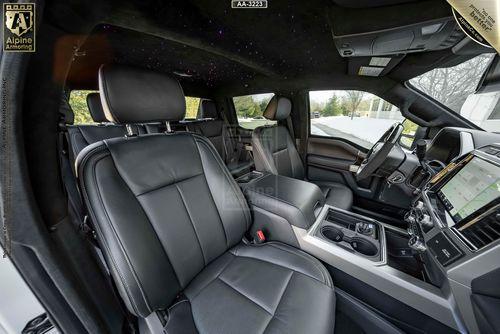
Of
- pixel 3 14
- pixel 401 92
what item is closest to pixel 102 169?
pixel 3 14

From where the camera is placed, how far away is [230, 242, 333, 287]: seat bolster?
2.86 ft

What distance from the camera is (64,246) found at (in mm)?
622

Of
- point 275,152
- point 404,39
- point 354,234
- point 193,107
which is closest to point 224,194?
point 354,234

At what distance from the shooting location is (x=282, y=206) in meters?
1.10

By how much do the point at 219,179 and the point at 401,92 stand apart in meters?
2.27

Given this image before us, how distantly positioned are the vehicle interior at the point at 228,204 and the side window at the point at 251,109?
1.57 metres

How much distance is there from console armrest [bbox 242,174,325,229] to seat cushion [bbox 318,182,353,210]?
2.02ft

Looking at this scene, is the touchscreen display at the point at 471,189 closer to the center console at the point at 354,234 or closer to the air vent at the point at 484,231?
the air vent at the point at 484,231

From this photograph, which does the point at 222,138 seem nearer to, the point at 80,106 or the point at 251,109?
the point at 251,109

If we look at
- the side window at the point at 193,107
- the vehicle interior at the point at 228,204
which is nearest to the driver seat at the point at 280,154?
the vehicle interior at the point at 228,204

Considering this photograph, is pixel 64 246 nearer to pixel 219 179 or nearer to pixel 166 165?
pixel 166 165

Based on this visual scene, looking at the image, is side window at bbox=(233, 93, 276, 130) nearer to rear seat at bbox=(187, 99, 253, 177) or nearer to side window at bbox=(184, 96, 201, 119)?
rear seat at bbox=(187, 99, 253, 177)

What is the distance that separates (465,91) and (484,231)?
67.9 inches

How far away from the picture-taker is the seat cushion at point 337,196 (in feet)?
5.99
